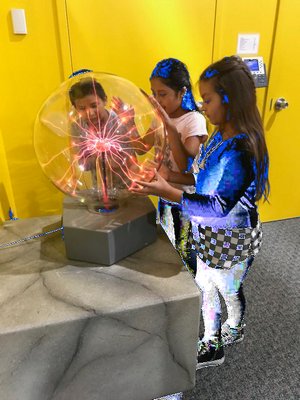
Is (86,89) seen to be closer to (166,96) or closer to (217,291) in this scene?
(166,96)

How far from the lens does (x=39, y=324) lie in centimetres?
72

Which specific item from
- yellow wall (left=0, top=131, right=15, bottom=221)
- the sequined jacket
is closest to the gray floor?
the sequined jacket

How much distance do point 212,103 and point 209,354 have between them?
3.11 ft

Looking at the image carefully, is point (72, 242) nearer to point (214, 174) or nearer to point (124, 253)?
point (124, 253)

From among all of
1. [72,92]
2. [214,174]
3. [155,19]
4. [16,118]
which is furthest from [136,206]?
[155,19]

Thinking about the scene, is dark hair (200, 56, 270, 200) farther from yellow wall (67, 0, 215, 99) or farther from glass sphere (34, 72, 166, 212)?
yellow wall (67, 0, 215, 99)

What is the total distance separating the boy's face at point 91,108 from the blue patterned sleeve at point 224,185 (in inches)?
12.8

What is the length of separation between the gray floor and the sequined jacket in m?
0.70

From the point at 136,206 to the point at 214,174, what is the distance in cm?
24

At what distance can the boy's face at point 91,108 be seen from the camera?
0.78m

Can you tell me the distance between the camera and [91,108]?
784mm

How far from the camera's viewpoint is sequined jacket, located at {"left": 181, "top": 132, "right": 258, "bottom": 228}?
900 mm

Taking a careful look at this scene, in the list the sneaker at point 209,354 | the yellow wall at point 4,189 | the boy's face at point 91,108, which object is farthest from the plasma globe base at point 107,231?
the yellow wall at point 4,189

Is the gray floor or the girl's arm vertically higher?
the girl's arm
